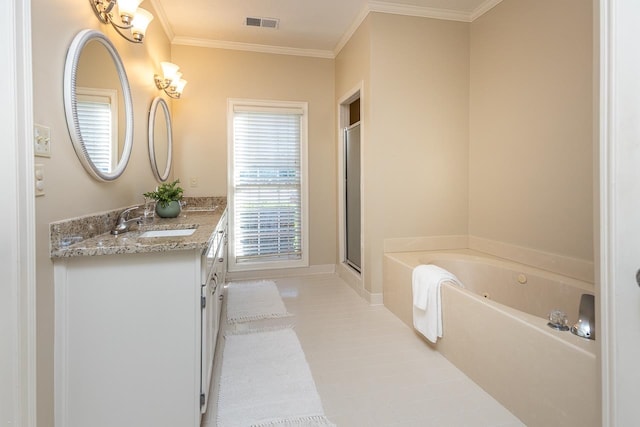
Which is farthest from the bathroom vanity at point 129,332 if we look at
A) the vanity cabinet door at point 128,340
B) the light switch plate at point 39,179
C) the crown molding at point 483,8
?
the crown molding at point 483,8

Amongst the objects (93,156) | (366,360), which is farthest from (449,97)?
(93,156)

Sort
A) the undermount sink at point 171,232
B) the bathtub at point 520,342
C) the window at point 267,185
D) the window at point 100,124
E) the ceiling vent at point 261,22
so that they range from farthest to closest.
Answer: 1. the window at point 267,185
2. the ceiling vent at point 261,22
3. the undermount sink at point 171,232
4. the window at point 100,124
5. the bathtub at point 520,342

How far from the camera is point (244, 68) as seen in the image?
354 centimetres

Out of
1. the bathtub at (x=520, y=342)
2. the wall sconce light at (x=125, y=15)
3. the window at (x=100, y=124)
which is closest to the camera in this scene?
the bathtub at (x=520, y=342)

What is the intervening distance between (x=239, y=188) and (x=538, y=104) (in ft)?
9.73

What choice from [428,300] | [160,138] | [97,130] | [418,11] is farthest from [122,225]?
[418,11]

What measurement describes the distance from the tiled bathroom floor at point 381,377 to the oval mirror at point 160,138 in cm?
Result: 178

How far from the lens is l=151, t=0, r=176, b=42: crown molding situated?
270 cm

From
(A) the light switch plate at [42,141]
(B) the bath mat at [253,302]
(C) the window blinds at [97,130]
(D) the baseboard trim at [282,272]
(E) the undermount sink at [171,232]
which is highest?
(C) the window blinds at [97,130]

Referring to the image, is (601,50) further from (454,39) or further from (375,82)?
(454,39)

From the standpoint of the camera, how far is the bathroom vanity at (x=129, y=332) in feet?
3.94

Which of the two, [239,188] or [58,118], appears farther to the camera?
[239,188]

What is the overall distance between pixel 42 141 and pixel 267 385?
1.53 metres

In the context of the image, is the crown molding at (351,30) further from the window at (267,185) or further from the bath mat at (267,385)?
the bath mat at (267,385)
